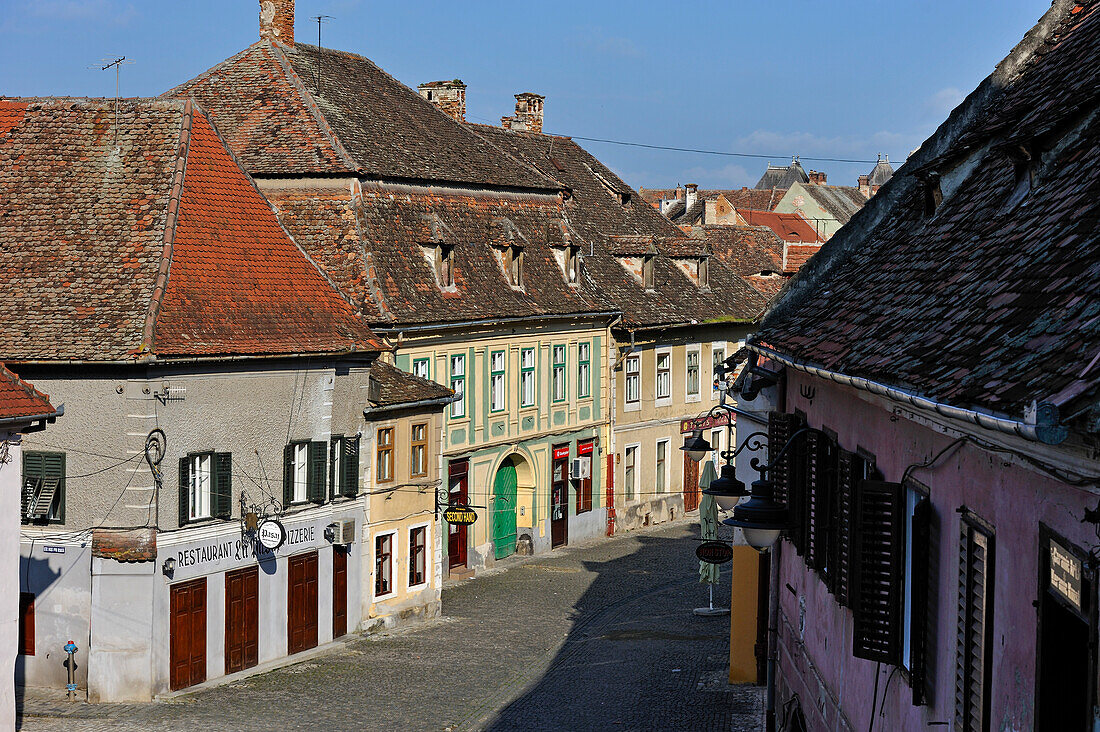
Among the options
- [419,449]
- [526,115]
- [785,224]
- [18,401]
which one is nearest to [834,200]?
[785,224]

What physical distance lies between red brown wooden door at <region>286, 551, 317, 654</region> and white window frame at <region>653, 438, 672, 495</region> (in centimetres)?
1993

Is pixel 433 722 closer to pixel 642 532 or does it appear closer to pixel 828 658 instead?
pixel 828 658

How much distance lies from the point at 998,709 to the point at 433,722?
16.3m

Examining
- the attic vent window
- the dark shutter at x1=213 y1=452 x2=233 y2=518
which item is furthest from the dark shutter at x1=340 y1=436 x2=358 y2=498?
the attic vent window

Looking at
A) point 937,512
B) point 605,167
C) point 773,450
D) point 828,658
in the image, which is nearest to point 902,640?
point 937,512

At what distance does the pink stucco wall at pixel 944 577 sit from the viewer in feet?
20.3

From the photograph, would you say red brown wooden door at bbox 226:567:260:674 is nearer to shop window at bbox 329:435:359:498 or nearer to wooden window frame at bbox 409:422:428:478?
shop window at bbox 329:435:359:498

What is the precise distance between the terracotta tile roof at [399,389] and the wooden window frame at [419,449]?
64 centimetres

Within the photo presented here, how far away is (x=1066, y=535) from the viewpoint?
562cm

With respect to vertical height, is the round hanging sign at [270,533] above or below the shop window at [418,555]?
above

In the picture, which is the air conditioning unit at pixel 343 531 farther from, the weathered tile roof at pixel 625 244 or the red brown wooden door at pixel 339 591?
the weathered tile roof at pixel 625 244

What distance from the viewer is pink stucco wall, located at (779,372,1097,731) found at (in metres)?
6.19

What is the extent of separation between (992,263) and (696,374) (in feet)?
127

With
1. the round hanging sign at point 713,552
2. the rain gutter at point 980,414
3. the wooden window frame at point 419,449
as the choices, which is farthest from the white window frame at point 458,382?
the rain gutter at point 980,414
